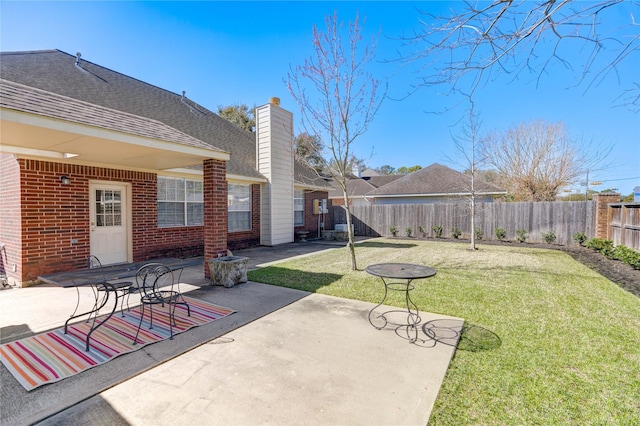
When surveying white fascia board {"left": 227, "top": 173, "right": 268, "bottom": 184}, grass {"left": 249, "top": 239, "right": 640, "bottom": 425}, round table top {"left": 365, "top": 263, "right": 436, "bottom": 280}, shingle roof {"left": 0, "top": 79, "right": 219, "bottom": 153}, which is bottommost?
grass {"left": 249, "top": 239, "right": 640, "bottom": 425}

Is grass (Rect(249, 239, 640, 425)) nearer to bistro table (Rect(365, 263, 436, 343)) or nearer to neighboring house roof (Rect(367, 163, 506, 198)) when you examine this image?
bistro table (Rect(365, 263, 436, 343))

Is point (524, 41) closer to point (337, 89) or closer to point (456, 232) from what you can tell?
point (337, 89)

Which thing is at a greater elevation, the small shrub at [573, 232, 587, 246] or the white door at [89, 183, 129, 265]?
the white door at [89, 183, 129, 265]

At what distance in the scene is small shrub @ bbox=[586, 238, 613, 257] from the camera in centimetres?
935

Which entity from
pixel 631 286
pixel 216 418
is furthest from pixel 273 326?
pixel 631 286

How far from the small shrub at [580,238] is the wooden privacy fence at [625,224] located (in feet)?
3.22

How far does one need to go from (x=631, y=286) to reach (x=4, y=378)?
10.2 metres

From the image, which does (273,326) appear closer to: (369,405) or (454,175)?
(369,405)

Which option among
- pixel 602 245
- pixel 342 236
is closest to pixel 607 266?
pixel 602 245

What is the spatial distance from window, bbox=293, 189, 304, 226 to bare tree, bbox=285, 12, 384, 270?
7.05m

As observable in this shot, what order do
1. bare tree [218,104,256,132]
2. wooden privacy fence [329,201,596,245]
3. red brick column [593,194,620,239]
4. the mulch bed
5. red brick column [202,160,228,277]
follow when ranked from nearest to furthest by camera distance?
the mulch bed < red brick column [202,160,228,277] < red brick column [593,194,620,239] < wooden privacy fence [329,201,596,245] < bare tree [218,104,256,132]

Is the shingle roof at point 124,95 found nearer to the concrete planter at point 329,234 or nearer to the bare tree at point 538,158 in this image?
the concrete planter at point 329,234

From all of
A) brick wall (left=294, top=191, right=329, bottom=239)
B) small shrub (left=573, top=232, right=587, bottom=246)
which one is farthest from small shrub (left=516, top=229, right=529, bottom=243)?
brick wall (left=294, top=191, right=329, bottom=239)

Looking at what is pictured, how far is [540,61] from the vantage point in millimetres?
2703
